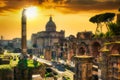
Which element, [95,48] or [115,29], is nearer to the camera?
[115,29]

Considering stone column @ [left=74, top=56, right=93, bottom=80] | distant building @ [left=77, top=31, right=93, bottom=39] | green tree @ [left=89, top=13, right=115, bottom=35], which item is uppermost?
green tree @ [left=89, top=13, right=115, bottom=35]

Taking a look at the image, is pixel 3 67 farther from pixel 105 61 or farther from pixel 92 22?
pixel 92 22

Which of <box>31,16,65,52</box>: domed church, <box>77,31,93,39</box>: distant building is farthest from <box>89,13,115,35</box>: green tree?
<box>31,16,65,52</box>: domed church

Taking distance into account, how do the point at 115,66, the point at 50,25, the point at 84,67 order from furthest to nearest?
the point at 50,25, the point at 84,67, the point at 115,66

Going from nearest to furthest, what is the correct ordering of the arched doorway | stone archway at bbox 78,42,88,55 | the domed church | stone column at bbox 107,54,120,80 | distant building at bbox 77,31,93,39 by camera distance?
stone column at bbox 107,54,120,80 < the arched doorway < stone archway at bbox 78,42,88,55 < distant building at bbox 77,31,93,39 < the domed church

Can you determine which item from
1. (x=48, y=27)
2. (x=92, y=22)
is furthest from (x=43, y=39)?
(x=92, y=22)

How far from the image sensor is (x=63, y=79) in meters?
21.2

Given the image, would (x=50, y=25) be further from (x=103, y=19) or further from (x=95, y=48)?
(x=95, y=48)

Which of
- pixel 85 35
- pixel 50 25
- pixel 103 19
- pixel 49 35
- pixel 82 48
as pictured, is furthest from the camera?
pixel 50 25

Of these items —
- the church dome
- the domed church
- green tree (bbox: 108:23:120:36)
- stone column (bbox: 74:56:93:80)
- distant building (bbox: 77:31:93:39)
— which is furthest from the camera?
the church dome

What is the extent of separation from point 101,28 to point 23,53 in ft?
70.8

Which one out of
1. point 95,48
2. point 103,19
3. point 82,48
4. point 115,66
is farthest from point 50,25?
point 115,66

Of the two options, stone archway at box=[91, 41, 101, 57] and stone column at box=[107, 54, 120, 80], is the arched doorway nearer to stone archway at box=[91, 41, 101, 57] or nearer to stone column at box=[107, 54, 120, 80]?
stone archway at box=[91, 41, 101, 57]

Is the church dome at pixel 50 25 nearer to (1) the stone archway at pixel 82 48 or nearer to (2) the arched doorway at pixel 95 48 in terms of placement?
(1) the stone archway at pixel 82 48
